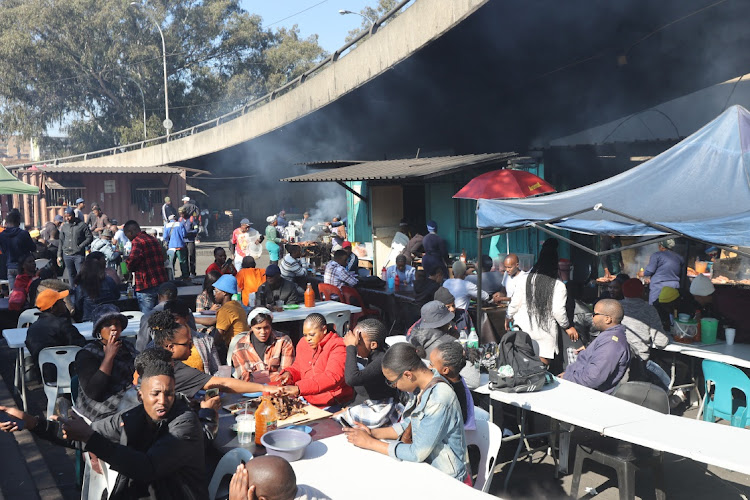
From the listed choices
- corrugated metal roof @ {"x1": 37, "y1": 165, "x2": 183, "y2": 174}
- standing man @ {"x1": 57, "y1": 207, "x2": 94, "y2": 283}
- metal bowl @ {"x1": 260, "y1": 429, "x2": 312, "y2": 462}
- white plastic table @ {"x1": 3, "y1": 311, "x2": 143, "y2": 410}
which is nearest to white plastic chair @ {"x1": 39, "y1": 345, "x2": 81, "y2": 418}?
white plastic table @ {"x1": 3, "y1": 311, "x2": 143, "y2": 410}

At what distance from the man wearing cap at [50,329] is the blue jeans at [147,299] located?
2.54 metres

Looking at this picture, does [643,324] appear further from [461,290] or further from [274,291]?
[274,291]

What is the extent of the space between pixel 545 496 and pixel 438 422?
205 centimetres

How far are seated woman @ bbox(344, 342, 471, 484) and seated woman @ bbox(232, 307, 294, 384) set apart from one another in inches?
74.9

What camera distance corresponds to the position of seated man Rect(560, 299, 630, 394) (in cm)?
536

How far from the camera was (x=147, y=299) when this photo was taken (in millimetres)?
8930

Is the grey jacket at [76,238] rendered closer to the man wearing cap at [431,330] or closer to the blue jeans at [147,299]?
the blue jeans at [147,299]

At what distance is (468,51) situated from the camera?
37.1 feet

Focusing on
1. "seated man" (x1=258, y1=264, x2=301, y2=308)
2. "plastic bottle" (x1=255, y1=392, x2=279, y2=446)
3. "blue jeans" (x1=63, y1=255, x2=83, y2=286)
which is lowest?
"plastic bottle" (x1=255, y1=392, x2=279, y2=446)

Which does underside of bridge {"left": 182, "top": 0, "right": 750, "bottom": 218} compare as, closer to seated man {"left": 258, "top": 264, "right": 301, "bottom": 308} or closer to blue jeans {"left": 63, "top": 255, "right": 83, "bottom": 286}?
seated man {"left": 258, "top": 264, "right": 301, "bottom": 308}

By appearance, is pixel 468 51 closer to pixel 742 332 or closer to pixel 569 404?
pixel 742 332

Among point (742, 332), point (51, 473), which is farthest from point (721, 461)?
point (51, 473)

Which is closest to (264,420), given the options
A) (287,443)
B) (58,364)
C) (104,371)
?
(287,443)

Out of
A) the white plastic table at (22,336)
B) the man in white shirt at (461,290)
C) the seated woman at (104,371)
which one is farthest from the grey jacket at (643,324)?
the white plastic table at (22,336)
